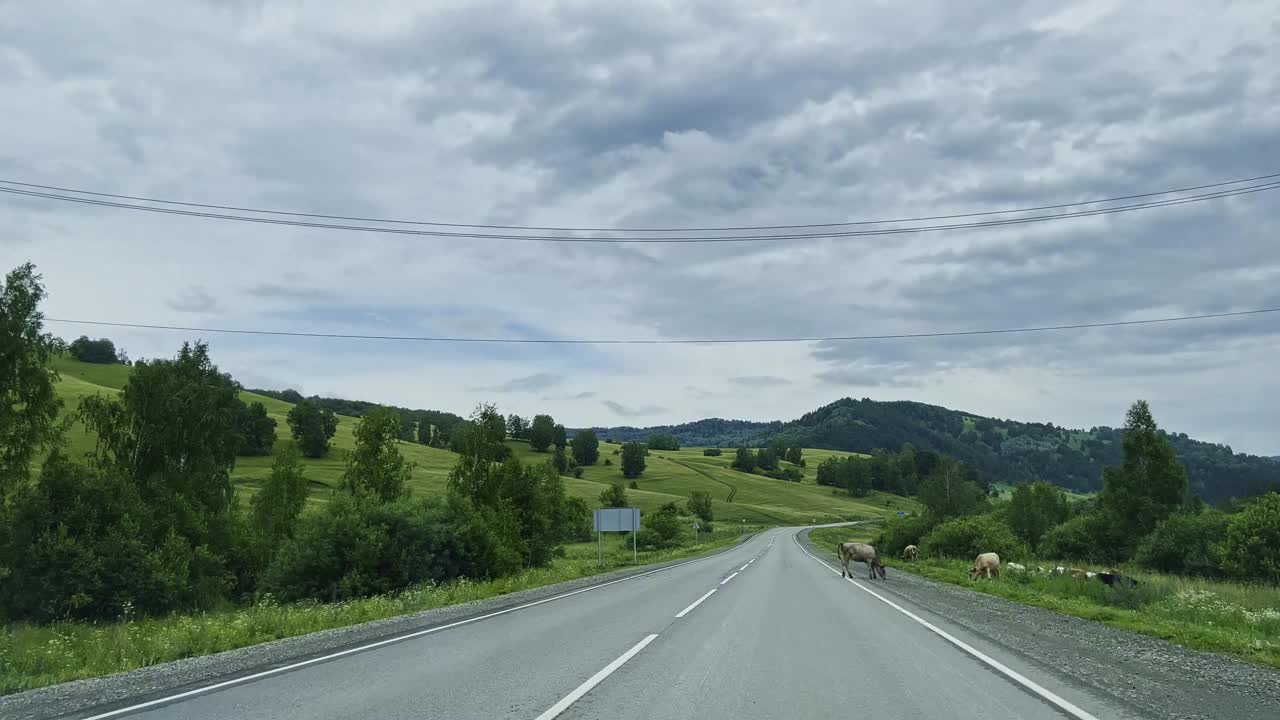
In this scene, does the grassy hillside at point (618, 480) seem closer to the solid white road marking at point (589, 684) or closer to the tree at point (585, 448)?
the tree at point (585, 448)

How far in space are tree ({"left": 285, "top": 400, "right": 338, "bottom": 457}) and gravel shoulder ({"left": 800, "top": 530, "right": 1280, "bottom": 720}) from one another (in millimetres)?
117350

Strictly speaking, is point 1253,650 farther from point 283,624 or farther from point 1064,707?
point 283,624

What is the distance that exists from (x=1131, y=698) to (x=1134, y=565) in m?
59.4

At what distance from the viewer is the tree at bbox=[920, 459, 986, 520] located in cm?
7175

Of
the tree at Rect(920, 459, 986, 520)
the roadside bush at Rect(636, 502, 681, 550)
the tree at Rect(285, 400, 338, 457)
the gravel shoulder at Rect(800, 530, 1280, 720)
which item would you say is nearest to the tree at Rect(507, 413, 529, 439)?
the tree at Rect(285, 400, 338, 457)

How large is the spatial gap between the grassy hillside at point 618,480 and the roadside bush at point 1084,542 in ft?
197

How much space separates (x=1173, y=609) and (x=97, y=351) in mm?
165826

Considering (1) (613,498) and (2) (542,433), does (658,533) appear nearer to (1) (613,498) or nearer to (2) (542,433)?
(1) (613,498)

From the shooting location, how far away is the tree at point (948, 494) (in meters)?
71.8

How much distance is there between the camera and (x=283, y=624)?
1636 centimetres

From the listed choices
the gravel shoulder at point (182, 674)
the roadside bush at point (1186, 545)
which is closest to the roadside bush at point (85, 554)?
the gravel shoulder at point (182, 674)

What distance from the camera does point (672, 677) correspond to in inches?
356

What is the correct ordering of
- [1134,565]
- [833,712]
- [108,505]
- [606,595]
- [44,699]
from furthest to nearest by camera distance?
[1134,565]
[108,505]
[606,595]
[44,699]
[833,712]

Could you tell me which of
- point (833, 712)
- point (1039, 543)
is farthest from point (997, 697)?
point (1039, 543)
